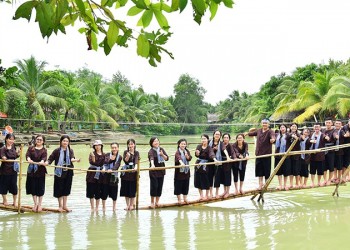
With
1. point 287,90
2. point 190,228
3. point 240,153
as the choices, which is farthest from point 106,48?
point 287,90

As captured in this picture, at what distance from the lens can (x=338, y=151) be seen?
28.1ft

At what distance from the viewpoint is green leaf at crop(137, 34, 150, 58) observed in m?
1.94

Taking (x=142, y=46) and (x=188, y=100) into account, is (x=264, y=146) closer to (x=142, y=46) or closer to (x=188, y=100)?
(x=142, y=46)

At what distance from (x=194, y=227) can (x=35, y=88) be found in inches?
786

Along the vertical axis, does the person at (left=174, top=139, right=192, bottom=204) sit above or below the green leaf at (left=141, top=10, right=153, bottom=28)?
below

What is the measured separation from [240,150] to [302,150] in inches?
43.7

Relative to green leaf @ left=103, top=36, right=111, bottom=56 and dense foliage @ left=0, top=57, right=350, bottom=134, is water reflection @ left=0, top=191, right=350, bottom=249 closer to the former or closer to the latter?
green leaf @ left=103, top=36, right=111, bottom=56

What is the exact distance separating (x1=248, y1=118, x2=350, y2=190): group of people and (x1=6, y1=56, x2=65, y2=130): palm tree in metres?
17.5

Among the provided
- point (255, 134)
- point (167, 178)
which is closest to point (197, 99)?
point (167, 178)

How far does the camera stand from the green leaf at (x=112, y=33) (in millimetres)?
1956

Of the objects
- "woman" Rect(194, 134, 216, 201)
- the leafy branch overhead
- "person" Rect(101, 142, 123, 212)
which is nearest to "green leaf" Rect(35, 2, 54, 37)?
the leafy branch overhead

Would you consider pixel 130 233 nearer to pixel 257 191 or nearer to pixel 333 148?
pixel 257 191

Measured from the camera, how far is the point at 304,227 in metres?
6.43

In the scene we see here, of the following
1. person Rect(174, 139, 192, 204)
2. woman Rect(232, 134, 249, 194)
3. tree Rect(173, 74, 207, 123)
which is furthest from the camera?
tree Rect(173, 74, 207, 123)
